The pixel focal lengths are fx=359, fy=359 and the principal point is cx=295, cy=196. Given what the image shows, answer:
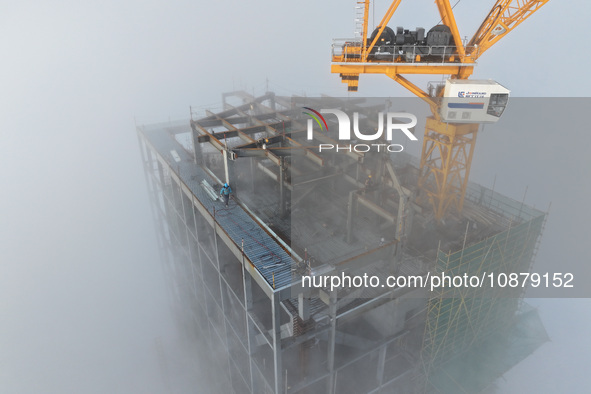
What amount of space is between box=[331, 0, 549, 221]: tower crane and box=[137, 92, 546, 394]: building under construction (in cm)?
362

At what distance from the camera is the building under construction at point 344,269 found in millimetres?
18000

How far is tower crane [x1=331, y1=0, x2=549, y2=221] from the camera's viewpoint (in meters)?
19.1

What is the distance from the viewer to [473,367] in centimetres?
2355

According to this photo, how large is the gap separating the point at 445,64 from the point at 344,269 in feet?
42.4

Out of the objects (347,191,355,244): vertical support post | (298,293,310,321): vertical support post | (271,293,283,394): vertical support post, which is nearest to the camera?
(271,293,283,394): vertical support post

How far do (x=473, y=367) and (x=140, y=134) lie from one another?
33.4 m

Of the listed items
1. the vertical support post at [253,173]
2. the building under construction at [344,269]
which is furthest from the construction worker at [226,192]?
the vertical support post at [253,173]

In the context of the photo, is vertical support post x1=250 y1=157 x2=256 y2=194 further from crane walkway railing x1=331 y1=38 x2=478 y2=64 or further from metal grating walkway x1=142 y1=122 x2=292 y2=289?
crane walkway railing x1=331 y1=38 x2=478 y2=64

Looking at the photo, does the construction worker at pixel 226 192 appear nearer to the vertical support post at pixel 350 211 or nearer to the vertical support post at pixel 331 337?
the vertical support post at pixel 350 211

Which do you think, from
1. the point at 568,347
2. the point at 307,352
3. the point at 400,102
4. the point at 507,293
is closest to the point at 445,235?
the point at 507,293

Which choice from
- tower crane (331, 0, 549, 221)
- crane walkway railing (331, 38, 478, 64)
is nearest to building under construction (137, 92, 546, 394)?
tower crane (331, 0, 549, 221)

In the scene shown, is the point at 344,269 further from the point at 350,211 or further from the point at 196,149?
the point at 196,149

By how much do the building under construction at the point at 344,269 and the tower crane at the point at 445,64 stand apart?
142 inches

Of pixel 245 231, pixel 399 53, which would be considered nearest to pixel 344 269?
pixel 245 231
